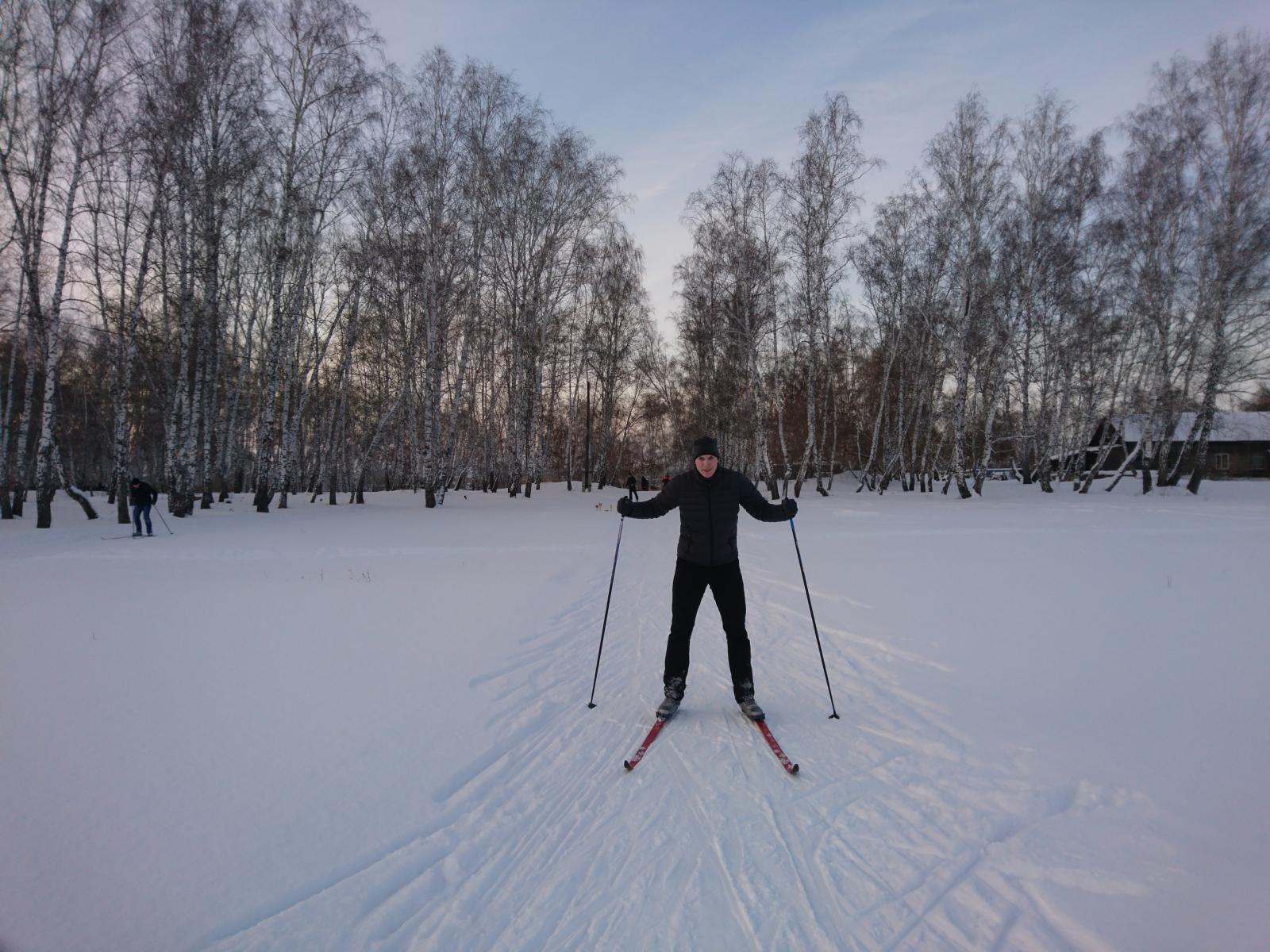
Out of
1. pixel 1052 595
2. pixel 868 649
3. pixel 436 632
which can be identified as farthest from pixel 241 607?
pixel 1052 595

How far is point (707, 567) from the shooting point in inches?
165

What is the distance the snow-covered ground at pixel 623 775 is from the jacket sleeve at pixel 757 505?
1.40 m

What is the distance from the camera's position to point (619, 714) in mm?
4168

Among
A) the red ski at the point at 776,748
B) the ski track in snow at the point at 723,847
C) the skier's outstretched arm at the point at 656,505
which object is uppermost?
the skier's outstretched arm at the point at 656,505

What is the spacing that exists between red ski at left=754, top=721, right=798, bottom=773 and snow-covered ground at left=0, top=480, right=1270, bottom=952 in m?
0.08

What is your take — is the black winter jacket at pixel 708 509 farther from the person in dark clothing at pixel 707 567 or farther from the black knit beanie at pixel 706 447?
the black knit beanie at pixel 706 447

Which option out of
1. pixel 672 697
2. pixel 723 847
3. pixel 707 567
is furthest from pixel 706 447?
pixel 723 847

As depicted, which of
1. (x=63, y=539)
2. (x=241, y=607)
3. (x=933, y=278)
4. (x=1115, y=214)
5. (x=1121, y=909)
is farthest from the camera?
(x=933, y=278)

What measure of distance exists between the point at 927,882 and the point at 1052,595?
598 cm

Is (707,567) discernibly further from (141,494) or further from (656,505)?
(141,494)

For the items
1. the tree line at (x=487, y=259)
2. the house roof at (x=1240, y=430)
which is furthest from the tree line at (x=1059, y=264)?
the house roof at (x=1240, y=430)

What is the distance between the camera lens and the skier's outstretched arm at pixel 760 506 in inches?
169

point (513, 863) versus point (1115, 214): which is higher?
point (1115, 214)

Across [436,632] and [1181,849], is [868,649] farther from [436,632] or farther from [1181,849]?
[436,632]
